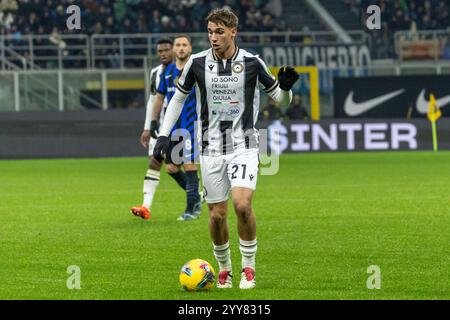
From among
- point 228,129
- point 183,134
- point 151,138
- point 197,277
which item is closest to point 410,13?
point 151,138

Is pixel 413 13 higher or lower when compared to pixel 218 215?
higher

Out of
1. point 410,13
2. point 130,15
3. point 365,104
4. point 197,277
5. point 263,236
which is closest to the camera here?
point 197,277

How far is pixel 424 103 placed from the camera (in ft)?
106

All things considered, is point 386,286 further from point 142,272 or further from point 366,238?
point 366,238

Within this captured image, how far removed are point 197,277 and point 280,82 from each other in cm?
174

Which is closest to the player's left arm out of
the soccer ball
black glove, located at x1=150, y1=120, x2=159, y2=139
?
the soccer ball

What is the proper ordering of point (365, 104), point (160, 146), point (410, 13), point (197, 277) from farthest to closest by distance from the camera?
point (410, 13) → point (365, 104) → point (160, 146) → point (197, 277)

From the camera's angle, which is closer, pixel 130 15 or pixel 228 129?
pixel 228 129

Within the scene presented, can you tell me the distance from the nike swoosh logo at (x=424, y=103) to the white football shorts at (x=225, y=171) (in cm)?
2261

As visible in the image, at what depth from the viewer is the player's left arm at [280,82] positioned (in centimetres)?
1011

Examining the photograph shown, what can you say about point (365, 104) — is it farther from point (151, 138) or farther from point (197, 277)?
point (197, 277)

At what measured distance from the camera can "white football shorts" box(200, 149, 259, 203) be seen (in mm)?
10062

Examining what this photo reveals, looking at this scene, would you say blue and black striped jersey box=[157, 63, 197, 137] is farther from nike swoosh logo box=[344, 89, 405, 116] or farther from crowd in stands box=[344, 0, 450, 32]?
crowd in stands box=[344, 0, 450, 32]

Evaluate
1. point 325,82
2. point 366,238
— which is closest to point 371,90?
point 325,82
